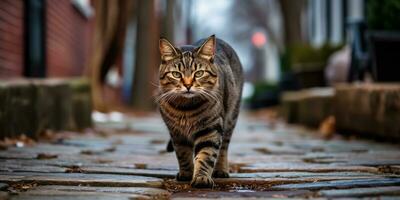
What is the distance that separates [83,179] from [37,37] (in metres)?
6.83

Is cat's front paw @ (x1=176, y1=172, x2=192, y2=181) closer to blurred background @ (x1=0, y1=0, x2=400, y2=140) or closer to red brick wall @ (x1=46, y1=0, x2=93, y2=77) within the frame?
blurred background @ (x1=0, y1=0, x2=400, y2=140)

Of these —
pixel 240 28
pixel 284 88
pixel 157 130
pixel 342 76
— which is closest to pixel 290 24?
pixel 284 88

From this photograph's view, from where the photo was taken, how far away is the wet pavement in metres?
3.49

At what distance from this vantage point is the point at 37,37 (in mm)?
10375

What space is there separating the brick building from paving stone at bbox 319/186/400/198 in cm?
570

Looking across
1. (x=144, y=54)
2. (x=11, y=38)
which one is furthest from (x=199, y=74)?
(x=144, y=54)

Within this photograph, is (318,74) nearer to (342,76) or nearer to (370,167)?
(342,76)

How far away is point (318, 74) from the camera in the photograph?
1355 cm

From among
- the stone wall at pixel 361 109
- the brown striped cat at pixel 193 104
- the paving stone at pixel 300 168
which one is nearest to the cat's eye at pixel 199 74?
the brown striped cat at pixel 193 104

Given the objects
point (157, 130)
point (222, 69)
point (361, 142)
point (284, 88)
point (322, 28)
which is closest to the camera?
point (222, 69)

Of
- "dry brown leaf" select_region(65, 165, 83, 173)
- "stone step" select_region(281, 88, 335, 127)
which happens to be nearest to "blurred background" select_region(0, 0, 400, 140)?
"stone step" select_region(281, 88, 335, 127)

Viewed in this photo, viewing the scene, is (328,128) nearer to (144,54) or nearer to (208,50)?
(208,50)

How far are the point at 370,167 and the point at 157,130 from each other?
559cm

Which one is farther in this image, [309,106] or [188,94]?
[309,106]
